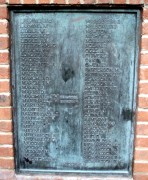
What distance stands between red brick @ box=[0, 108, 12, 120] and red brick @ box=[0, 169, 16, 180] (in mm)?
451

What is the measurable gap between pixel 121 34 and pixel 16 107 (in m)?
0.98

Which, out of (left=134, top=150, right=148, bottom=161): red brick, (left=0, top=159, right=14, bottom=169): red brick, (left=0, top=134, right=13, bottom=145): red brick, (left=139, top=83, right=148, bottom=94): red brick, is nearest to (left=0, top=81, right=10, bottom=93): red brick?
(left=0, top=134, right=13, bottom=145): red brick

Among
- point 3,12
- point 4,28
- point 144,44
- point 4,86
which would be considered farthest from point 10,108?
point 144,44

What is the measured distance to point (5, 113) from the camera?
8.41 feet

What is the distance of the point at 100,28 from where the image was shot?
2451mm

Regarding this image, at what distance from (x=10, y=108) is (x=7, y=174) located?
1.84 ft

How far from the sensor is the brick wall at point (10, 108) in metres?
2.38

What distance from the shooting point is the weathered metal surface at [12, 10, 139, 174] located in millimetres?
2459

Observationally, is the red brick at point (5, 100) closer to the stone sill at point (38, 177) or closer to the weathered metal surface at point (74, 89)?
the weathered metal surface at point (74, 89)

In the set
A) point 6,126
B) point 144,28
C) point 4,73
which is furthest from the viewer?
point 6,126

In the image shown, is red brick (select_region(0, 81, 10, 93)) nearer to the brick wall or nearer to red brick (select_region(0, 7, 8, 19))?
the brick wall

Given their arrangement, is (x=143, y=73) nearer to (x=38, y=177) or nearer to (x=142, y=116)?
(x=142, y=116)

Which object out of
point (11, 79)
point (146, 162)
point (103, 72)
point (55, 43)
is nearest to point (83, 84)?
point (103, 72)

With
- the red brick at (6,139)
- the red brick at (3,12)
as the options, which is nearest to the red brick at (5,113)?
the red brick at (6,139)
